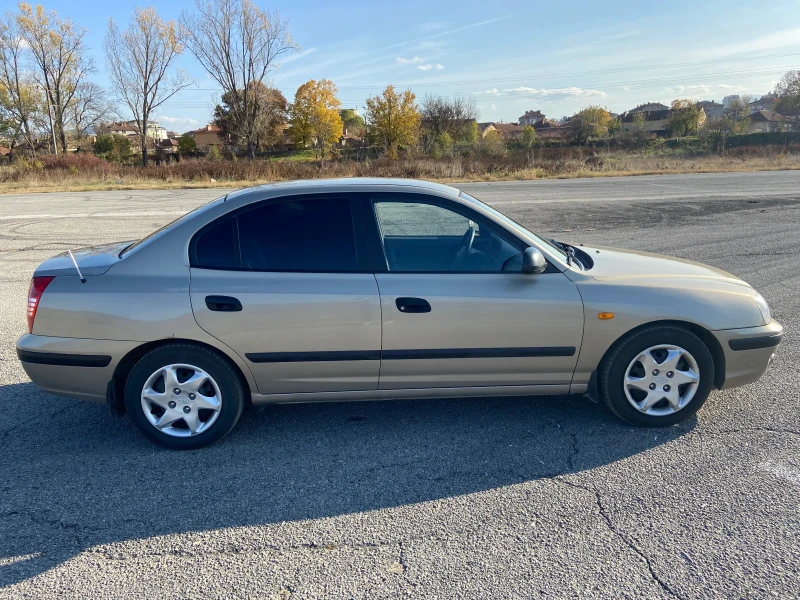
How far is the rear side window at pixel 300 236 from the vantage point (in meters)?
3.55

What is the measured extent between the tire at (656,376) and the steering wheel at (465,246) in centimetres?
114

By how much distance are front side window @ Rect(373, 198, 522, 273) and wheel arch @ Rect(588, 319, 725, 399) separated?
2.68 ft

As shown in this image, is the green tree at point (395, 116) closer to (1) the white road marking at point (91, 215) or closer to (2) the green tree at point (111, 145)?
(2) the green tree at point (111, 145)

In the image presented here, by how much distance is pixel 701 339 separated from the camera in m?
3.74

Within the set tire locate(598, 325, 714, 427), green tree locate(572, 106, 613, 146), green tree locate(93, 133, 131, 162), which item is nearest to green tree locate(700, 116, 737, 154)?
green tree locate(572, 106, 613, 146)

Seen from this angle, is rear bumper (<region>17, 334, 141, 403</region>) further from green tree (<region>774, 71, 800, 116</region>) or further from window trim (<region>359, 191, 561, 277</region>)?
green tree (<region>774, 71, 800, 116</region>)

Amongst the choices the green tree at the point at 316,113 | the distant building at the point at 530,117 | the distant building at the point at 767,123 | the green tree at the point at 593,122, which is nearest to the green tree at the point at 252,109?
the green tree at the point at 316,113

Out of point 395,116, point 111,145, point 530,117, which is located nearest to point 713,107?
point 530,117

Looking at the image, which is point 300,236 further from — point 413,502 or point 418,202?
point 413,502

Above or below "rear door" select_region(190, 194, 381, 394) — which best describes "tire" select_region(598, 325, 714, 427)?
below

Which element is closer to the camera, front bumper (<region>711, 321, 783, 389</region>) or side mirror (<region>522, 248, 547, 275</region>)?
side mirror (<region>522, 248, 547, 275</region>)

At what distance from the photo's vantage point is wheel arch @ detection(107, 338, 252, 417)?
11.4 ft

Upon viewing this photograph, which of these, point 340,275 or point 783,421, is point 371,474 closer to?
point 340,275

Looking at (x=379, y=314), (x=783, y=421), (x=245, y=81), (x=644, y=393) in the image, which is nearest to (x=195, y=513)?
(x=379, y=314)
